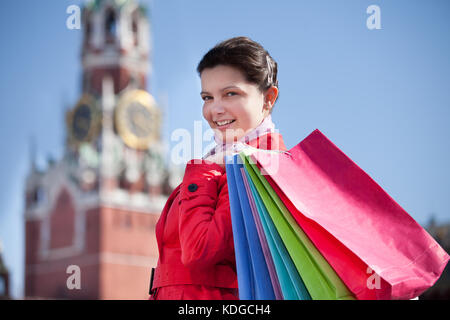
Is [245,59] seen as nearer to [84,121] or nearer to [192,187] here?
[192,187]

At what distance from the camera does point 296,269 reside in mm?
1501


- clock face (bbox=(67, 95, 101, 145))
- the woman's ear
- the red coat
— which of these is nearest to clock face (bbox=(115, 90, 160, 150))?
clock face (bbox=(67, 95, 101, 145))

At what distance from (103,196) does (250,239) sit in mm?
29959

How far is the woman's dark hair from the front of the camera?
1.85 meters

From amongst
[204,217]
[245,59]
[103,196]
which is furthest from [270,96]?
[103,196]

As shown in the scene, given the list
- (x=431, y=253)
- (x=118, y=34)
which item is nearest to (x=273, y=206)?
(x=431, y=253)

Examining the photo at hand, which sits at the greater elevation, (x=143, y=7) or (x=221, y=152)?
(x=143, y=7)

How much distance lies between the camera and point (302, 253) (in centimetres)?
150

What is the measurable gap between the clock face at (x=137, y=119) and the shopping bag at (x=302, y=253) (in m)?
31.6

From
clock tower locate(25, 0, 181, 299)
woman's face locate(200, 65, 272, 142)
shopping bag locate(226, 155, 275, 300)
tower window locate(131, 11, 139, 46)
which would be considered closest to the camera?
shopping bag locate(226, 155, 275, 300)

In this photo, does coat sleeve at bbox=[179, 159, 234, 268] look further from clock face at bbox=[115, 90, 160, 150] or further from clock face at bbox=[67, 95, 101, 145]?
clock face at bbox=[115, 90, 160, 150]

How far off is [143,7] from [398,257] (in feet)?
115
